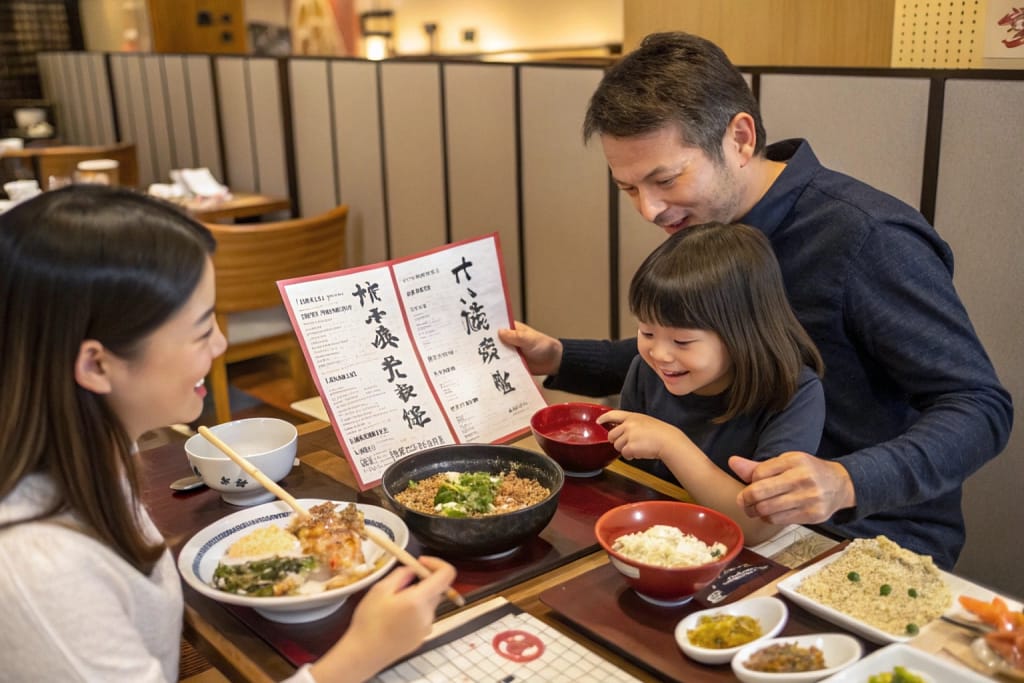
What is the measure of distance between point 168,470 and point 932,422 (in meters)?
1.31

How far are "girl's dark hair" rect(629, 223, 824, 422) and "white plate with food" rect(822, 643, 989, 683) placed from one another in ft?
1.80

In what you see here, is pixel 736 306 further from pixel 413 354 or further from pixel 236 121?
pixel 236 121

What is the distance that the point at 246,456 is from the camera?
5.26 feet

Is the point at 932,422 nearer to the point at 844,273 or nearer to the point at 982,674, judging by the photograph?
the point at 844,273

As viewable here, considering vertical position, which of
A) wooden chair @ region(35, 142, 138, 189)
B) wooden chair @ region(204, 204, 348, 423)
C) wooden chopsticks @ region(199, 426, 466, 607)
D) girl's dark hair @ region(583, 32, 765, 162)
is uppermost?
girl's dark hair @ region(583, 32, 765, 162)

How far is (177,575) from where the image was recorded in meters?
1.26

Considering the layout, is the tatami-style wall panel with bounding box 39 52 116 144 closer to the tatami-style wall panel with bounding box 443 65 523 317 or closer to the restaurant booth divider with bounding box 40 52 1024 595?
the restaurant booth divider with bounding box 40 52 1024 595

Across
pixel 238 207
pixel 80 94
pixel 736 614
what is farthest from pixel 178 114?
pixel 736 614

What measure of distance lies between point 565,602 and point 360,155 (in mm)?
3608

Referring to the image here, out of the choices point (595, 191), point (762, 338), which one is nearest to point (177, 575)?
point (762, 338)

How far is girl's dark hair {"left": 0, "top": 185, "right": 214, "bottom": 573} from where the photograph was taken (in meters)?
1.09

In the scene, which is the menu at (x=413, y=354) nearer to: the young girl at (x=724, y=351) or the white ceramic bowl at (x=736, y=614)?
the young girl at (x=724, y=351)

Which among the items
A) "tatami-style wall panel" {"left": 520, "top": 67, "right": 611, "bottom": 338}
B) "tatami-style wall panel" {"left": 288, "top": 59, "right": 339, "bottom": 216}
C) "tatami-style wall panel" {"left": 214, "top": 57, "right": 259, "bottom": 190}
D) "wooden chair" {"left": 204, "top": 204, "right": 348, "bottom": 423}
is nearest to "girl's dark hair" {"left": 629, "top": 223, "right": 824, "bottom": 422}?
"tatami-style wall panel" {"left": 520, "top": 67, "right": 611, "bottom": 338}

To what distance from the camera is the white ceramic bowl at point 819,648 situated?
105cm
